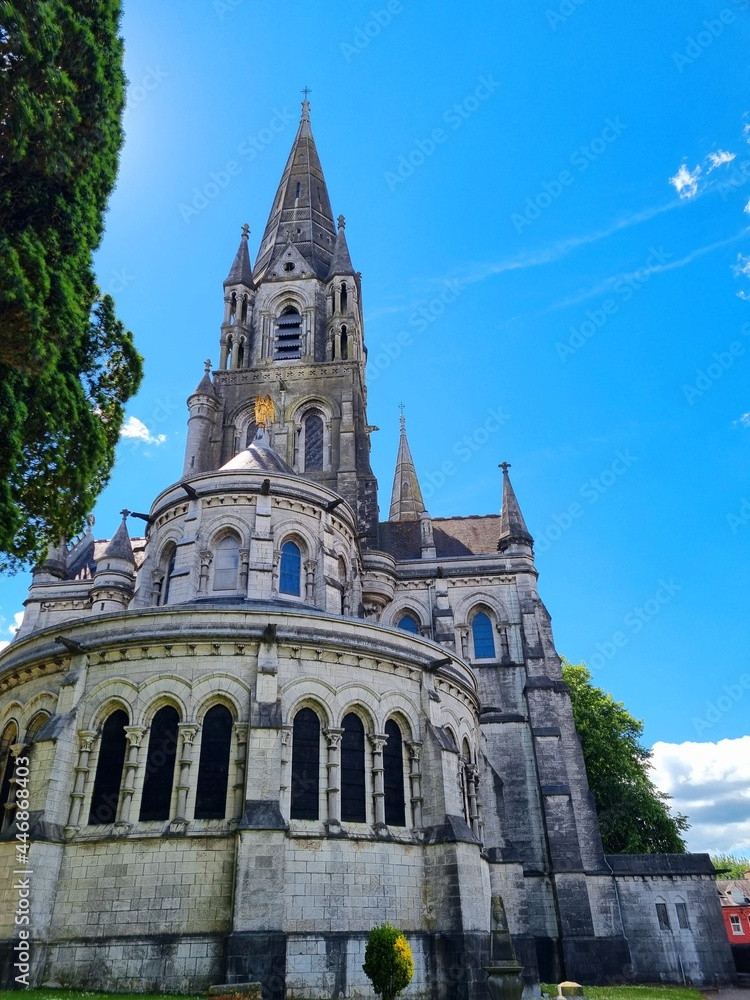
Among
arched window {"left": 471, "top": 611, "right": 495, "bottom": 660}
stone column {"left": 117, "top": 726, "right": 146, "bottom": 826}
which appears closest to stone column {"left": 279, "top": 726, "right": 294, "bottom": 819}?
stone column {"left": 117, "top": 726, "right": 146, "bottom": 826}

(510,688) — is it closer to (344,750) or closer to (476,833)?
(476,833)

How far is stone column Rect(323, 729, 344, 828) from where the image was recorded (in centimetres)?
1595

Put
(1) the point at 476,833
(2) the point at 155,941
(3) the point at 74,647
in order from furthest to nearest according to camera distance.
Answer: (1) the point at 476,833, (3) the point at 74,647, (2) the point at 155,941

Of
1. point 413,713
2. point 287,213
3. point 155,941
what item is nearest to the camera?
point 155,941

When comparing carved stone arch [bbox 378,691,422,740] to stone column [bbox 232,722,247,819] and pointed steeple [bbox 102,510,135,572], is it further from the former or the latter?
pointed steeple [bbox 102,510,135,572]

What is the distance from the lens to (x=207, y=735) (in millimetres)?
16031

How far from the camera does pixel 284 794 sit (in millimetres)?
15602

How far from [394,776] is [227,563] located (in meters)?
9.60

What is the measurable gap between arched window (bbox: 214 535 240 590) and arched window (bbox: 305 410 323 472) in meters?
11.5

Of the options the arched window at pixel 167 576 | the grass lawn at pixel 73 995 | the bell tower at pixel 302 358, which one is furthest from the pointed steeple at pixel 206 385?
the grass lawn at pixel 73 995

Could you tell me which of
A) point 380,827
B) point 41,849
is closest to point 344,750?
point 380,827

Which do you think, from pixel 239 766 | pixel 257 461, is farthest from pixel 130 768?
pixel 257 461

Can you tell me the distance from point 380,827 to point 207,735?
4.38m

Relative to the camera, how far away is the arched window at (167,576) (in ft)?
79.2
